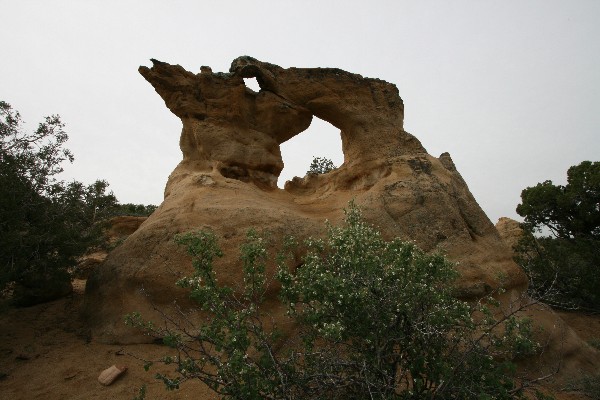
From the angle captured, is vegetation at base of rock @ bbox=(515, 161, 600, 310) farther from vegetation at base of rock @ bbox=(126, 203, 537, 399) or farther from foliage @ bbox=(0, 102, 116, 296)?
foliage @ bbox=(0, 102, 116, 296)

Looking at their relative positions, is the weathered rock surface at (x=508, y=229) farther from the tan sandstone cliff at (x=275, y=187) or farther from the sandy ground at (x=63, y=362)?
the sandy ground at (x=63, y=362)

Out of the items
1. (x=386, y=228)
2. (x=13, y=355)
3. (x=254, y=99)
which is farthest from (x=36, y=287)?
(x=386, y=228)

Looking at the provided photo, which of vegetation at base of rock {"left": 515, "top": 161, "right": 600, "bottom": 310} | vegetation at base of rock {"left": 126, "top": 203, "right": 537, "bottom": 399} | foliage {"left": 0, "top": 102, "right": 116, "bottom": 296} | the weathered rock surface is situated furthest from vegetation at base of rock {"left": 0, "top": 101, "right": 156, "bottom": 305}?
the weathered rock surface

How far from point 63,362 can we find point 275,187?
5852 millimetres

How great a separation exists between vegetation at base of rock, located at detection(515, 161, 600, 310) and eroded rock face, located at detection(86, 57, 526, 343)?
14.6 ft

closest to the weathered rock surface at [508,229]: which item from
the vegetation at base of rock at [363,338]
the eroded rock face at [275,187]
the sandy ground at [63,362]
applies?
the eroded rock face at [275,187]

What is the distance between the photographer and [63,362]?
640cm

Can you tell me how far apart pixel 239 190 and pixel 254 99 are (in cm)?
270

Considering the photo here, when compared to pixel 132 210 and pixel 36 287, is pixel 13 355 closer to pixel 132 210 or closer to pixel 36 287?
pixel 36 287

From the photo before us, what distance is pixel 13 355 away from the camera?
659 centimetres

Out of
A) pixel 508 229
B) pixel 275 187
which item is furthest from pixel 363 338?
pixel 508 229

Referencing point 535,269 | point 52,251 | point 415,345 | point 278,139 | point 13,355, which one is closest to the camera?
point 415,345

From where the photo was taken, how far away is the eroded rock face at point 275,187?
24.4 ft

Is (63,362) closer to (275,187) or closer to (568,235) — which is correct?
(275,187)
